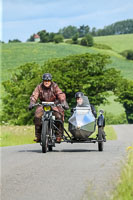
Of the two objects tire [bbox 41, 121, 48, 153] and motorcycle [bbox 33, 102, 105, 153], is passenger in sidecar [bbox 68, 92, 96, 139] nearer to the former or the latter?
motorcycle [bbox 33, 102, 105, 153]

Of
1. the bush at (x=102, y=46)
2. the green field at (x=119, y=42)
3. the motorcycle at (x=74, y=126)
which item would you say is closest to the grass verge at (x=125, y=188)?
the motorcycle at (x=74, y=126)

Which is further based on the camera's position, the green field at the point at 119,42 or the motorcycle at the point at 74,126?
the green field at the point at 119,42

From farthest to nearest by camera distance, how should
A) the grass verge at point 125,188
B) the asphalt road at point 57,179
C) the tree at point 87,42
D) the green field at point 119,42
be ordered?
the green field at point 119,42 < the tree at point 87,42 < the asphalt road at point 57,179 < the grass verge at point 125,188

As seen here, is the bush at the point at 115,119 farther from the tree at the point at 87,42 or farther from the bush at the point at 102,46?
the tree at the point at 87,42

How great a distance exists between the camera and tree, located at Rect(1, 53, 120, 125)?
7819 cm

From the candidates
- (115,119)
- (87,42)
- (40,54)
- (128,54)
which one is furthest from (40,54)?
(115,119)

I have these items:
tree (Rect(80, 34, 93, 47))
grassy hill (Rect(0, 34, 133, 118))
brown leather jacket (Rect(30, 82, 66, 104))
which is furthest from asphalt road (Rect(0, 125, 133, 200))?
tree (Rect(80, 34, 93, 47))

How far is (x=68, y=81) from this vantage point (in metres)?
79.1

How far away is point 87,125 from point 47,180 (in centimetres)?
516

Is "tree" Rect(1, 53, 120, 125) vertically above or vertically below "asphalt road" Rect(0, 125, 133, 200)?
below

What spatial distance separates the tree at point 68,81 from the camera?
78.2 meters

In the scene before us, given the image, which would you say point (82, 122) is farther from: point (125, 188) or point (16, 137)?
point (16, 137)

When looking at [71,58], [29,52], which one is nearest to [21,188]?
[71,58]

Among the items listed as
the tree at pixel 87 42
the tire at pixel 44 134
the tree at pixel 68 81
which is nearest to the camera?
the tire at pixel 44 134
